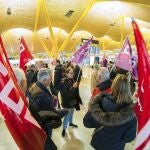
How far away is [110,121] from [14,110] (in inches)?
66.4

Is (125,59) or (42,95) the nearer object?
(42,95)

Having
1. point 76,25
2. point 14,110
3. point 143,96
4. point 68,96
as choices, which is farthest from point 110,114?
point 76,25

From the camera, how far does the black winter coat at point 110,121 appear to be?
4164 mm

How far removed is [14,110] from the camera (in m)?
2.81

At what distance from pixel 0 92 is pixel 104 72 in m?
2.94

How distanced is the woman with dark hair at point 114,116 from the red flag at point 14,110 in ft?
4.35

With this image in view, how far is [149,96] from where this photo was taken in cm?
299

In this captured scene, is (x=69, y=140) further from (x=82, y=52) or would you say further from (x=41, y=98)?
(x=82, y=52)

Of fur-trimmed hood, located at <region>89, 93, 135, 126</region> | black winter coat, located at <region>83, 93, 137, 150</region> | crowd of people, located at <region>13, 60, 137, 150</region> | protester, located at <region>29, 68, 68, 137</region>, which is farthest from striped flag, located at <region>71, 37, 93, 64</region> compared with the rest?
fur-trimmed hood, located at <region>89, 93, 135, 126</region>

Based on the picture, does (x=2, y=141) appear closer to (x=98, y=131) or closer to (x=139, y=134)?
(x=98, y=131)

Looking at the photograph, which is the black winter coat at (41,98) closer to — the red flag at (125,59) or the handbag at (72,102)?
the handbag at (72,102)

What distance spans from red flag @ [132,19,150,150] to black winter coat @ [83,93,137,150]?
1.06 meters

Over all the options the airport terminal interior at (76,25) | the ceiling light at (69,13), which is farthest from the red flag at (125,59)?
the ceiling light at (69,13)

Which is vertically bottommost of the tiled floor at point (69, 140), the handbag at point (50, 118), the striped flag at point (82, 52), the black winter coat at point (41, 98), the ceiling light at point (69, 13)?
the tiled floor at point (69, 140)
